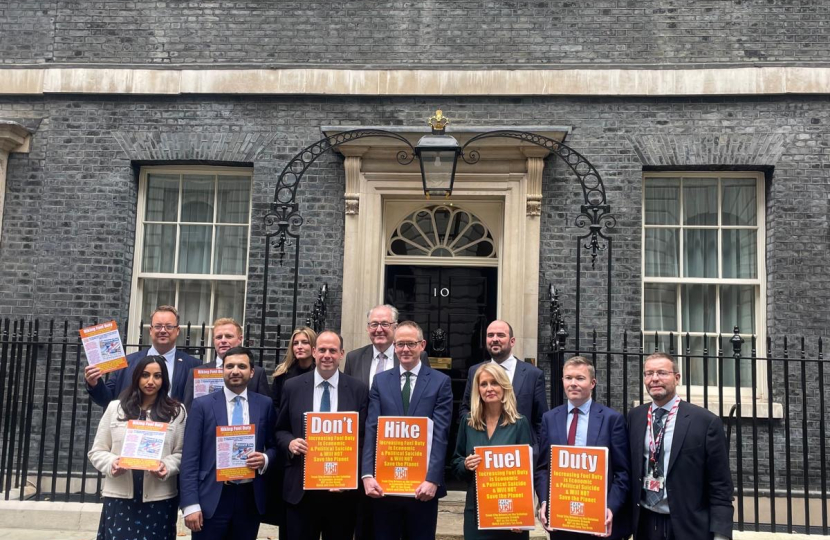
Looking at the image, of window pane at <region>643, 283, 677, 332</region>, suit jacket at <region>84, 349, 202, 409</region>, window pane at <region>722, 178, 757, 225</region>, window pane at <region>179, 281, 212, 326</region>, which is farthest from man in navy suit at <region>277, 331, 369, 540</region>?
window pane at <region>722, 178, 757, 225</region>

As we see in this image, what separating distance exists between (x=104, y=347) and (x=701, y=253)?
587 cm

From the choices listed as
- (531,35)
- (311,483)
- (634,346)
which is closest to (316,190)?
(531,35)

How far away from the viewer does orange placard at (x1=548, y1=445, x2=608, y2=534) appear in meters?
4.15

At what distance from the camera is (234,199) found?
849 centimetres

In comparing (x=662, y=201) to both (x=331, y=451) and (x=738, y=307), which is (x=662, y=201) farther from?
(x=331, y=451)

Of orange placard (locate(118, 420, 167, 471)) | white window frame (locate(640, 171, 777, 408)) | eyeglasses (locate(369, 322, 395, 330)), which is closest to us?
orange placard (locate(118, 420, 167, 471))

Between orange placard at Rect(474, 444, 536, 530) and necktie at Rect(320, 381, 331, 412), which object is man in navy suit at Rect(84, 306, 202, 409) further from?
orange placard at Rect(474, 444, 536, 530)

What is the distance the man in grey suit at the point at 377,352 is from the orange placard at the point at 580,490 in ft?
3.87

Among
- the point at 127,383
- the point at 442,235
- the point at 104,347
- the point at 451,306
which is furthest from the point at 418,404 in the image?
the point at 442,235

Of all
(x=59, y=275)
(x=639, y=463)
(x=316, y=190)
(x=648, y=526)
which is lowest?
(x=648, y=526)

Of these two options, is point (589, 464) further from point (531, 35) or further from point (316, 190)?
point (531, 35)

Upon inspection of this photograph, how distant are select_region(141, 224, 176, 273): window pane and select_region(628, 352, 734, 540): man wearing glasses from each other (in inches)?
227

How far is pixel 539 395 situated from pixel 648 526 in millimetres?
1142

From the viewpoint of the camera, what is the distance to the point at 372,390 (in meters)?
4.73
